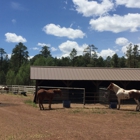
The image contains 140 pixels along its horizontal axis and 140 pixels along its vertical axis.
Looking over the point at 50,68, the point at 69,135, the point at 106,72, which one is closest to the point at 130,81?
the point at 106,72

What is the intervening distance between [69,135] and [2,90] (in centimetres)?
2699

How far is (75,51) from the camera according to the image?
253 feet

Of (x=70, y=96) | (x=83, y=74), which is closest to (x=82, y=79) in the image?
(x=83, y=74)

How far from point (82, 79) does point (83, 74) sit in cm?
165

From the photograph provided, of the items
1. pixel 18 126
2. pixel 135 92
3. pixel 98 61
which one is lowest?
pixel 18 126

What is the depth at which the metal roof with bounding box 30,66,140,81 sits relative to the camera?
74.1ft

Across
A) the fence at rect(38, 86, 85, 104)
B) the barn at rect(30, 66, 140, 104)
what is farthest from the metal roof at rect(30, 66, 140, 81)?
the fence at rect(38, 86, 85, 104)

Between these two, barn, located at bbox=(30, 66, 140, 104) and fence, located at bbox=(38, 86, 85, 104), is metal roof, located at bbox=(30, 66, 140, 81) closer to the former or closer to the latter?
barn, located at bbox=(30, 66, 140, 104)

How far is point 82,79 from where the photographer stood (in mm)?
22359

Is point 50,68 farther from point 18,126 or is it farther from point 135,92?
point 18,126

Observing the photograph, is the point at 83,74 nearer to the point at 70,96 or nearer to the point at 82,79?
the point at 82,79

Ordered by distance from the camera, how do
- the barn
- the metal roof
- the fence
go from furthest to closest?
the metal roof < the barn < the fence

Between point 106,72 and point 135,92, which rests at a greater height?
point 106,72

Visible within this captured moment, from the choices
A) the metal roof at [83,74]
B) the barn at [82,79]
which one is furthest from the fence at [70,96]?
the metal roof at [83,74]
